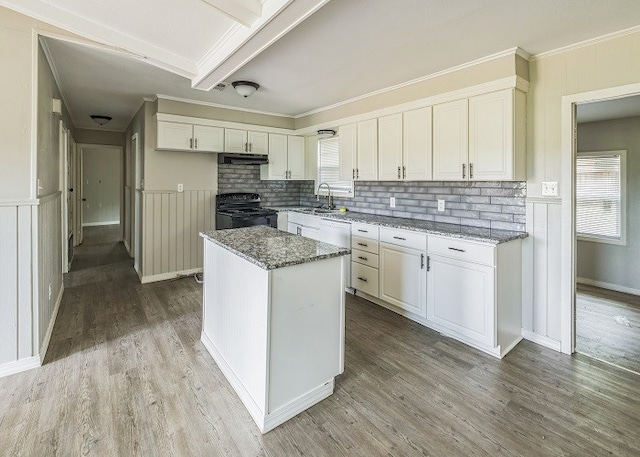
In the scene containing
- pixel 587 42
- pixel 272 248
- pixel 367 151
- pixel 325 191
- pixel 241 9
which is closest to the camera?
pixel 241 9

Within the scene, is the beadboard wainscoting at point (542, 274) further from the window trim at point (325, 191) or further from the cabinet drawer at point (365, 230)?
the window trim at point (325, 191)

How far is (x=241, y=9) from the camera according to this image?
196 centimetres

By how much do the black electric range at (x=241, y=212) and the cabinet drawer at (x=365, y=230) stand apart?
137 cm

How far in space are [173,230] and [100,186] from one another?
23.6 feet

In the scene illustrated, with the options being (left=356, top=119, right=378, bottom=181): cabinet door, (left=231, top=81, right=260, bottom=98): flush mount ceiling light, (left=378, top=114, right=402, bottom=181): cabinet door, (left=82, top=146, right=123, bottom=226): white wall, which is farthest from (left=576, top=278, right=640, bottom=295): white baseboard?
(left=82, top=146, right=123, bottom=226): white wall

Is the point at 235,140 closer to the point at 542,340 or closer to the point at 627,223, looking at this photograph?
the point at 542,340

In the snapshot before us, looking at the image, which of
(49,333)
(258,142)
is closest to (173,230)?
(258,142)

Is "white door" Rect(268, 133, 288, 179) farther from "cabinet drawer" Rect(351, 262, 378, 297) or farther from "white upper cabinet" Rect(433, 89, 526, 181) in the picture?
"white upper cabinet" Rect(433, 89, 526, 181)

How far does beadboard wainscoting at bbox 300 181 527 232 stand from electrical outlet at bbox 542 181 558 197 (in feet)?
0.48

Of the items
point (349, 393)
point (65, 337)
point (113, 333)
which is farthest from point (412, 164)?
point (65, 337)

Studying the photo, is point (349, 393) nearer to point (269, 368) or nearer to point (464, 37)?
point (269, 368)

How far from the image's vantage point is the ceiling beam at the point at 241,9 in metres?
1.91

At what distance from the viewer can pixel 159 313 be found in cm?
345

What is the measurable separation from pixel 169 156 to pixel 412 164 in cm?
321
